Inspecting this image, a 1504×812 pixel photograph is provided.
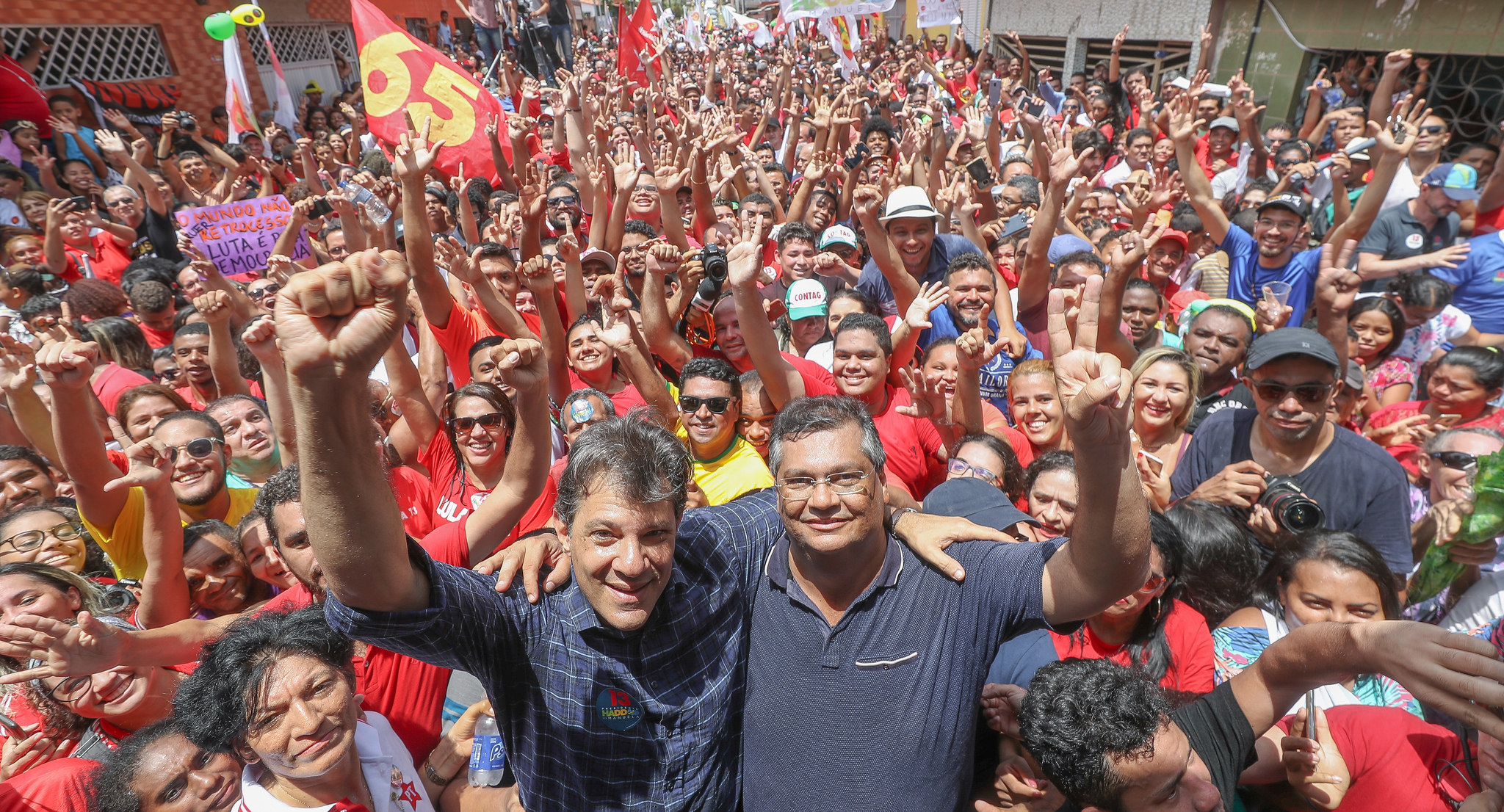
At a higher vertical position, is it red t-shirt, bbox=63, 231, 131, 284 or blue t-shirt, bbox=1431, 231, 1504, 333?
red t-shirt, bbox=63, 231, 131, 284

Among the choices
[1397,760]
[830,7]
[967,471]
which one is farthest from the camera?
[830,7]

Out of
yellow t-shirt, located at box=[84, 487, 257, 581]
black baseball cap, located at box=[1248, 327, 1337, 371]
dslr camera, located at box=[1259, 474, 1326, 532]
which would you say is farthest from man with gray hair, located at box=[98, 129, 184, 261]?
dslr camera, located at box=[1259, 474, 1326, 532]

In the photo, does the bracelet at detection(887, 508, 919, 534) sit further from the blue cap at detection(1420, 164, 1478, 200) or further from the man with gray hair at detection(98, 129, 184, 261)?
the man with gray hair at detection(98, 129, 184, 261)

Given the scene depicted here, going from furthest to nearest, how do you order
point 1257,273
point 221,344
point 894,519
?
point 1257,273 < point 221,344 < point 894,519

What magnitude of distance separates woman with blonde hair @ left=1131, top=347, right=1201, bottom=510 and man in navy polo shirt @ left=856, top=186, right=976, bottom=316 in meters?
1.59

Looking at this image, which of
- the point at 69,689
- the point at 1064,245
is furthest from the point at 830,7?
the point at 69,689

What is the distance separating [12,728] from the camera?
217 centimetres

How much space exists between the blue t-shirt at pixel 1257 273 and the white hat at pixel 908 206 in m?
2.11

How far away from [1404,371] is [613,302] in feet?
14.2

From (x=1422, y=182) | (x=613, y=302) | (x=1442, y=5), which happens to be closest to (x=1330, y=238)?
(x=1422, y=182)

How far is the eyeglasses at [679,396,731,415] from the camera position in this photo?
3.39 meters

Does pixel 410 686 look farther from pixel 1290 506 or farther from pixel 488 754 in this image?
pixel 1290 506

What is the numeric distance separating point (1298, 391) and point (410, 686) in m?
3.24

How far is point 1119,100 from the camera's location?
1216 cm
